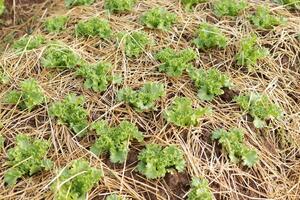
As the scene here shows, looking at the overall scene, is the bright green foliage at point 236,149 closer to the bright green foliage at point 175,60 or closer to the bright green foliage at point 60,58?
the bright green foliage at point 175,60

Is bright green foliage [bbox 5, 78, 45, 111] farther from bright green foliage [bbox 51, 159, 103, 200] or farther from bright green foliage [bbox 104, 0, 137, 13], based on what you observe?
bright green foliage [bbox 104, 0, 137, 13]

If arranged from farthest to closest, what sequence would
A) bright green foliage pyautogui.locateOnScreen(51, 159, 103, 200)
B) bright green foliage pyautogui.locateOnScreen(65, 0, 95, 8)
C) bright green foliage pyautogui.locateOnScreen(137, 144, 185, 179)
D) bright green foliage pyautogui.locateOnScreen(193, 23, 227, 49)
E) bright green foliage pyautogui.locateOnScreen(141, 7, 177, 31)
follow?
bright green foliage pyautogui.locateOnScreen(65, 0, 95, 8), bright green foliage pyautogui.locateOnScreen(141, 7, 177, 31), bright green foliage pyautogui.locateOnScreen(193, 23, 227, 49), bright green foliage pyautogui.locateOnScreen(137, 144, 185, 179), bright green foliage pyautogui.locateOnScreen(51, 159, 103, 200)

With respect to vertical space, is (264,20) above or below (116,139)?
above

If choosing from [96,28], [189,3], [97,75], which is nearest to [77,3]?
[96,28]

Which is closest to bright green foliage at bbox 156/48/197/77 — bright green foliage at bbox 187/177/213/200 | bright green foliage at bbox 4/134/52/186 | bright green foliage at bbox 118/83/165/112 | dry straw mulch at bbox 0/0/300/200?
dry straw mulch at bbox 0/0/300/200

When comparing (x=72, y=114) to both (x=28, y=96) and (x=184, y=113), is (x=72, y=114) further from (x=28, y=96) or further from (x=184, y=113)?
(x=184, y=113)

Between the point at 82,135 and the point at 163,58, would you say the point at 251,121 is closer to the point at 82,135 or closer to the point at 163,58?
the point at 163,58

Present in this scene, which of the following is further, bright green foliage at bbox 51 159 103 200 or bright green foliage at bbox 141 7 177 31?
bright green foliage at bbox 141 7 177 31
